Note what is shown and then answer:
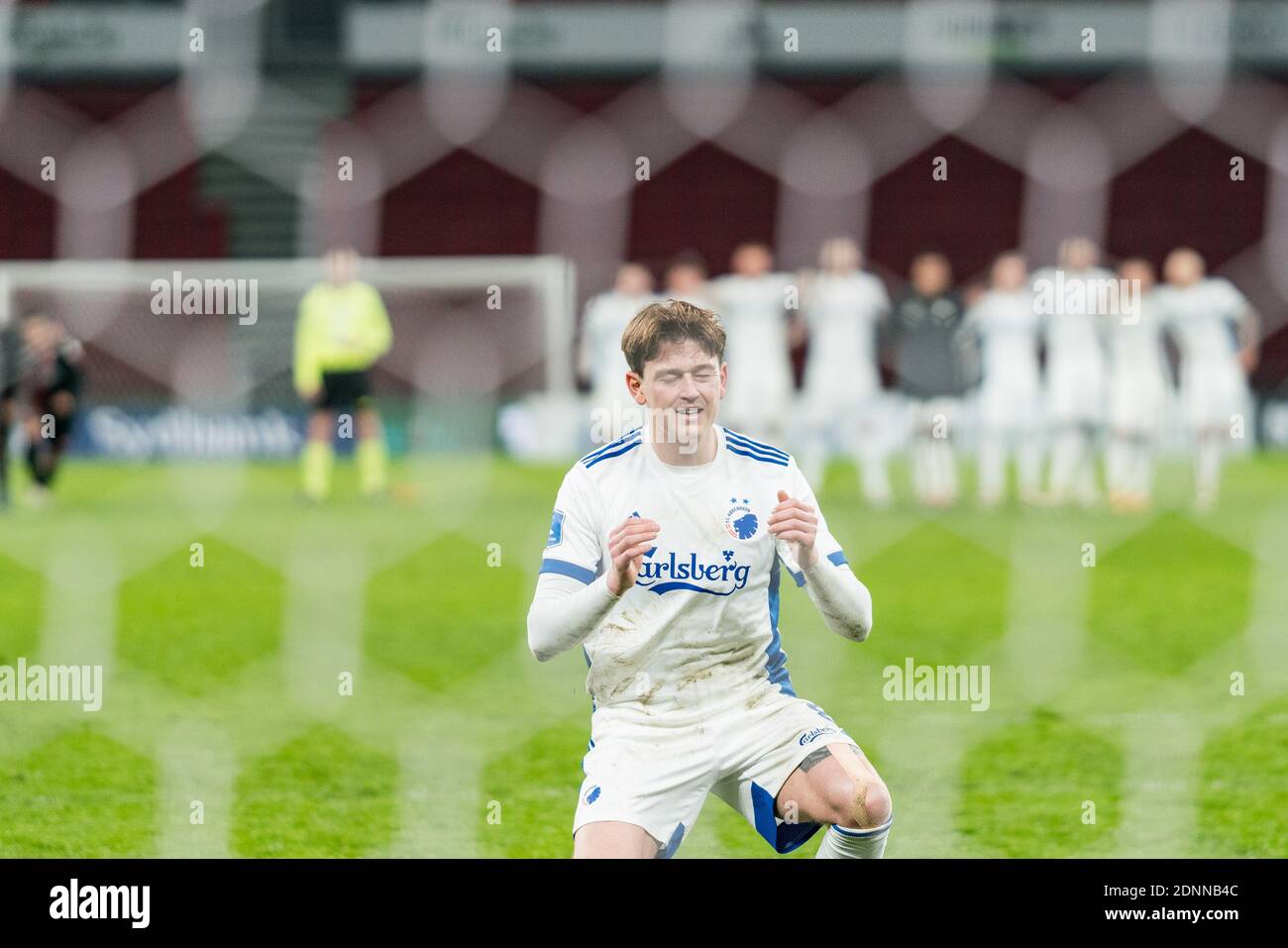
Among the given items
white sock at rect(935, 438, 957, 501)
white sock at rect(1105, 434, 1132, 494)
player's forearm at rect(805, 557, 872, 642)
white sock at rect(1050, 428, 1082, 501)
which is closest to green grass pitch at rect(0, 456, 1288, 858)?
white sock at rect(935, 438, 957, 501)

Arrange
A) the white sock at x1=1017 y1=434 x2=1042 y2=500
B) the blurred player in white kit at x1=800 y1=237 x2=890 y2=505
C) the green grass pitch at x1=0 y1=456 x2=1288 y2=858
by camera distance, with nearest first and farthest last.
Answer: the green grass pitch at x1=0 y1=456 x2=1288 y2=858 → the white sock at x1=1017 y1=434 x2=1042 y2=500 → the blurred player in white kit at x1=800 y1=237 x2=890 y2=505

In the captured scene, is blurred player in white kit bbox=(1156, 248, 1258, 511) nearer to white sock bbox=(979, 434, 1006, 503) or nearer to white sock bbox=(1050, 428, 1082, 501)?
white sock bbox=(1050, 428, 1082, 501)

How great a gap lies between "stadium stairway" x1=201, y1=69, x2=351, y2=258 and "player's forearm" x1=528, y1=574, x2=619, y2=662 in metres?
10.9

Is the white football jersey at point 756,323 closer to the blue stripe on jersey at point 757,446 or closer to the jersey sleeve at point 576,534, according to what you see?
the blue stripe on jersey at point 757,446

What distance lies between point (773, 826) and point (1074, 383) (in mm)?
8448

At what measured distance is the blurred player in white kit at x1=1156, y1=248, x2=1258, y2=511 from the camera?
11.0 m

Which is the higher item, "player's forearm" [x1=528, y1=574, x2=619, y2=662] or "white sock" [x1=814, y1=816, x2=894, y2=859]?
"player's forearm" [x1=528, y1=574, x2=619, y2=662]

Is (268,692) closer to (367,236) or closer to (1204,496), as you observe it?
(1204,496)

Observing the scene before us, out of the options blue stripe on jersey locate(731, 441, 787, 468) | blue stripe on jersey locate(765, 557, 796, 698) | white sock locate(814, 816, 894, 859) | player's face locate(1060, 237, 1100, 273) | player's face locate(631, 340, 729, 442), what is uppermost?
player's face locate(1060, 237, 1100, 273)

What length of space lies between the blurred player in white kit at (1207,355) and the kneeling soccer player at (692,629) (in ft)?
26.8

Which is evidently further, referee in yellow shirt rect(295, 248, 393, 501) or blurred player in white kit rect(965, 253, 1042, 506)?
blurred player in white kit rect(965, 253, 1042, 506)

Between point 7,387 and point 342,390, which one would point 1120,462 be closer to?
point 342,390

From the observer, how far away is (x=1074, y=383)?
11133mm
